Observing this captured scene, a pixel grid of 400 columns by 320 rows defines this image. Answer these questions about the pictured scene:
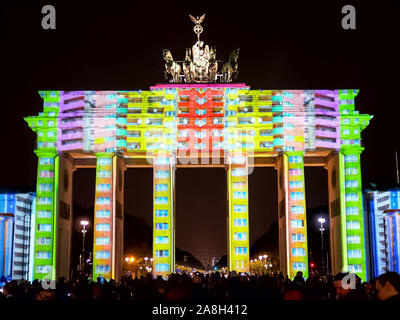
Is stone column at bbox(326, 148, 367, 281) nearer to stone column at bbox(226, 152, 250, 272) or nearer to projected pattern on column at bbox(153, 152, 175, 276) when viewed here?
stone column at bbox(226, 152, 250, 272)

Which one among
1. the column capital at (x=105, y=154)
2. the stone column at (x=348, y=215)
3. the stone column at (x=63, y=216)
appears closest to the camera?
the stone column at (x=348, y=215)

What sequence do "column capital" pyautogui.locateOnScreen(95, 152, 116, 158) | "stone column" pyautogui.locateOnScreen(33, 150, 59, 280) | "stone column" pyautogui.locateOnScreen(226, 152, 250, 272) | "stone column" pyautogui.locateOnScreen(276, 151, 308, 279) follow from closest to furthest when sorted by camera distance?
1. "stone column" pyautogui.locateOnScreen(33, 150, 59, 280)
2. "stone column" pyautogui.locateOnScreen(276, 151, 308, 279)
3. "stone column" pyautogui.locateOnScreen(226, 152, 250, 272)
4. "column capital" pyautogui.locateOnScreen(95, 152, 116, 158)

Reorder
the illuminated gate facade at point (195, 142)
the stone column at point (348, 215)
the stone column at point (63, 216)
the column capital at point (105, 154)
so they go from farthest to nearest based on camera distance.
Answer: the column capital at point (105, 154) → the stone column at point (63, 216) → the illuminated gate facade at point (195, 142) → the stone column at point (348, 215)

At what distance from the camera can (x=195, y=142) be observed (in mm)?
56906

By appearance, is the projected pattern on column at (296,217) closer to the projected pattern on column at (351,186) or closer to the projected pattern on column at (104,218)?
the projected pattern on column at (351,186)

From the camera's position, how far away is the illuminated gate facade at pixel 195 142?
55688 mm

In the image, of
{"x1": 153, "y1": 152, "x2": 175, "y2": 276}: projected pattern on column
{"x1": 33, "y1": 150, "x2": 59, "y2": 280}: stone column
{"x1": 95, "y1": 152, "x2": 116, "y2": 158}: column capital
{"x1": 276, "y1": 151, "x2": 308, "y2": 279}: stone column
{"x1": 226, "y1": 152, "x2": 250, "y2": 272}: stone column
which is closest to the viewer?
{"x1": 33, "y1": 150, "x2": 59, "y2": 280}: stone column

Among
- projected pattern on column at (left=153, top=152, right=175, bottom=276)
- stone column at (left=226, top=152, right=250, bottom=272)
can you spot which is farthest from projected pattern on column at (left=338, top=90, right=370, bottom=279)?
projected pattern on column at (left=153, top=152, right=175, bottom=276)

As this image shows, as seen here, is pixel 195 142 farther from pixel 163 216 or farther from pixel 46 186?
pixel 46 186

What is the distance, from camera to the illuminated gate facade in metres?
55.7

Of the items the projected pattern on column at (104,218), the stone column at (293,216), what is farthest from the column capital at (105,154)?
the stone column at (293,216)

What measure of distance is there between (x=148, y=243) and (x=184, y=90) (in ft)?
207

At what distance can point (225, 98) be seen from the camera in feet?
190
